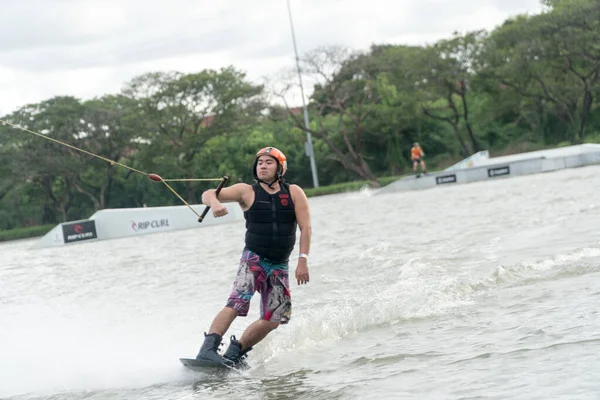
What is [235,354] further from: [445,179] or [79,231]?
[445,179]

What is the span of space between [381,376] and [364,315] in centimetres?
255

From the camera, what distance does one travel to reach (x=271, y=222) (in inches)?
272

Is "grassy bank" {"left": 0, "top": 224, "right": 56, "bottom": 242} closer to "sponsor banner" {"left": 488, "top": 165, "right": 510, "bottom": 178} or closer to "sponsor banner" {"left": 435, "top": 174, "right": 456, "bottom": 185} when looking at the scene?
"sponsor banner" {"left": 435, "top": 174, "right": 456, "bottom": 185}

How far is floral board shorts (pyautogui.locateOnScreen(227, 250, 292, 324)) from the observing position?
6.95 m

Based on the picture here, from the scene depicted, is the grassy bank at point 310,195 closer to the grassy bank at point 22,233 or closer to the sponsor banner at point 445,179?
the grassy bank at point 22,233

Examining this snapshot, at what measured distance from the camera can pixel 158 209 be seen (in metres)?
31.6

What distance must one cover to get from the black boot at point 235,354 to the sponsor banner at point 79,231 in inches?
964

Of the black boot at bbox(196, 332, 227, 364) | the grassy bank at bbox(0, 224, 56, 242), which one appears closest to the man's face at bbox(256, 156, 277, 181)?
the black boot at bbox(196, 332, 227, 364)

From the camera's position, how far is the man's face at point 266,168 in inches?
267

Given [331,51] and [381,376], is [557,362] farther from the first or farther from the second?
[331,51]

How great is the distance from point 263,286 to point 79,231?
25.2 meters

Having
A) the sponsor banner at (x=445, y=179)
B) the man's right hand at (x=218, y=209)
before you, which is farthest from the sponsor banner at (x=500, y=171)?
the man's right hand at (x=218, y=209)

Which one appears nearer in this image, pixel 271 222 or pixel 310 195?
pixel 271 222

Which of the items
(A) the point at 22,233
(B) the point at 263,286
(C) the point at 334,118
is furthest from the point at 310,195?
(B) the point at 263,286
